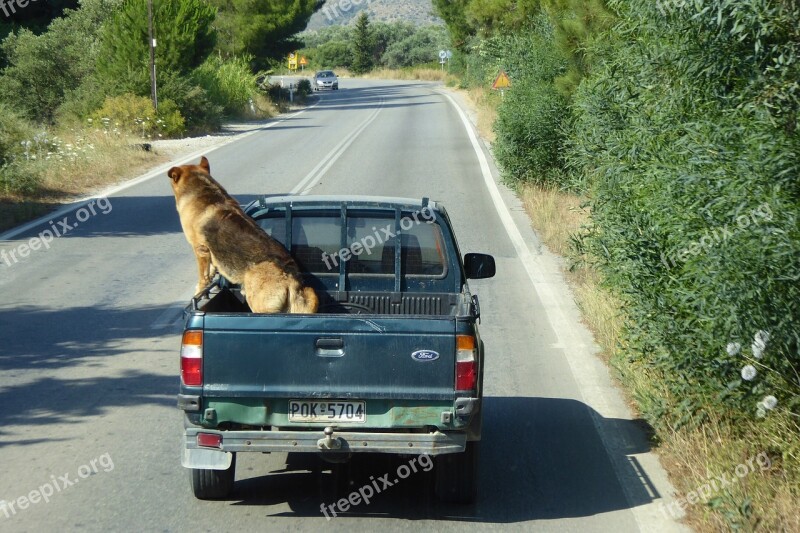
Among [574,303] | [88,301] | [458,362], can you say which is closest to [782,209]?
[458,362]

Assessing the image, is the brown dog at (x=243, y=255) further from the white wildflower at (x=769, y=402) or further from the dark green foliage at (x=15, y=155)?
the dark green foliage at (x=15, y=155)

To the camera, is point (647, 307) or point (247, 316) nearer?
point (247, 316)

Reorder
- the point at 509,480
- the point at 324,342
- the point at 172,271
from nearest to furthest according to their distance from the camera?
the point at 324,342
the point at 509,480
the point at 172,271

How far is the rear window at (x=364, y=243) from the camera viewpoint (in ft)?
22.3

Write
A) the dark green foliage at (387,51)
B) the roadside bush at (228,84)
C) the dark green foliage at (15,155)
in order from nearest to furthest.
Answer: the dark green foliage at (15,155) < the roadside bush at (228,84) < the dark green foliage at (387,51)

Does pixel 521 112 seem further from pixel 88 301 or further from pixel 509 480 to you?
pixel 509 480

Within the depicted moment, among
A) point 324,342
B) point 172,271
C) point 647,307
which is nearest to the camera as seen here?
point 324,342

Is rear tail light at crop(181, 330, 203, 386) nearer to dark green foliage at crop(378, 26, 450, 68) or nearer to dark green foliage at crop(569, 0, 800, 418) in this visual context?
dark green foliage at crop(569, 0, 800, 418)

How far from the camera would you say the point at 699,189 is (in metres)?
5.98

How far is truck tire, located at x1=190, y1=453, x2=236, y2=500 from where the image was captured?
5832 mm

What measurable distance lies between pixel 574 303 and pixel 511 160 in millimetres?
9649
